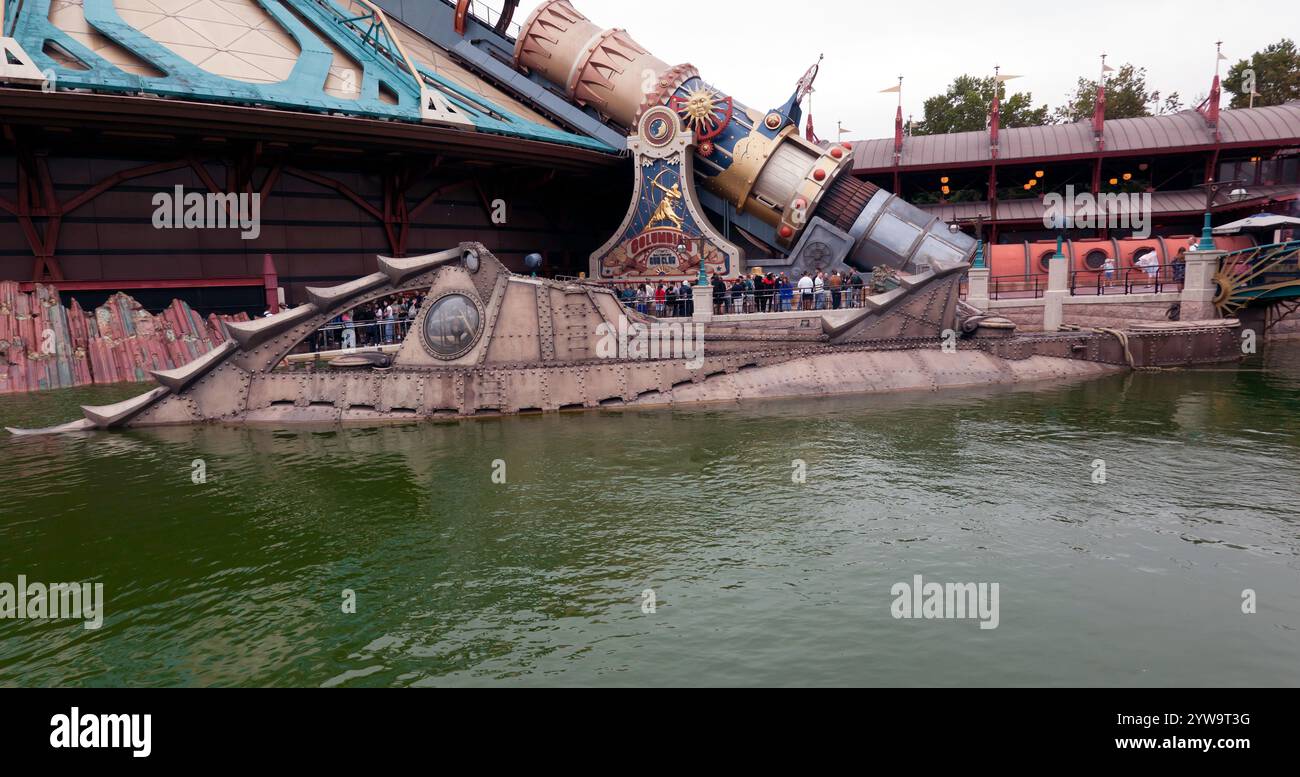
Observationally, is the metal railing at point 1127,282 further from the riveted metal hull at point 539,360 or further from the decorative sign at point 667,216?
the decorative sign at point 667,216

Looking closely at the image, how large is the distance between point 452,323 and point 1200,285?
100ft

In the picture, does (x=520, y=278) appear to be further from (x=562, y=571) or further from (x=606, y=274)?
(x=606, y=274)

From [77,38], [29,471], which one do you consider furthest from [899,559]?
[77,38]

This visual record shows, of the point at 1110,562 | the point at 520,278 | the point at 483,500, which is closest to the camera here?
the point at 1110,562

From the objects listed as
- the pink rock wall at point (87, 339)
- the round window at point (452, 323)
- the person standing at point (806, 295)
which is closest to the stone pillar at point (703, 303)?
the person standing at point (806, 295)

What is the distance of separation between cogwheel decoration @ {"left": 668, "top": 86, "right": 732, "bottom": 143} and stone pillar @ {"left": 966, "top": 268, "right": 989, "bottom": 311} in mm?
14783

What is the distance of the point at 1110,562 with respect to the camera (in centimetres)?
1196

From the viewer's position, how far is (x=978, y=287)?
111 feet

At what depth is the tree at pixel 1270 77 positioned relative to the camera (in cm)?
5825

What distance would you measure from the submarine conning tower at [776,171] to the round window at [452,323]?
2151cm
